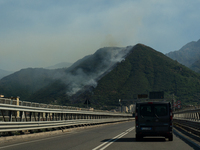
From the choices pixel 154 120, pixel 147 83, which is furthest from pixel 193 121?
pixel 147 83

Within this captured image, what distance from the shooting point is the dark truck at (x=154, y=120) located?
15.5m

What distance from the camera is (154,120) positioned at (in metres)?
15.6

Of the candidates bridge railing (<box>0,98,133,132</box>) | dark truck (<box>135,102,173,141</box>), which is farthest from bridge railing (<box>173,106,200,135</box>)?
bridge railing (<box>0,98,133,132</box>)

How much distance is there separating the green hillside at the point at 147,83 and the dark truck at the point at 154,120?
140530 mm

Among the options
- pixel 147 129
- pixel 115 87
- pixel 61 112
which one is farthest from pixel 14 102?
pixel 115 87

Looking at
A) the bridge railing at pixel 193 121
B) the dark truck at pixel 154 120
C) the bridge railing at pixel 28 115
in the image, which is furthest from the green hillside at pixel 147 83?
the dark truck at pixel 154 120

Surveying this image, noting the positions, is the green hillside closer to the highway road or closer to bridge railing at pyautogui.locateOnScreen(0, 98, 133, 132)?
bridge railing at pyautogui.locateOnScreen(0, 98, 133, 132)

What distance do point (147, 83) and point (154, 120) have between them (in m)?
157

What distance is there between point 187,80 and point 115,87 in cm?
4359

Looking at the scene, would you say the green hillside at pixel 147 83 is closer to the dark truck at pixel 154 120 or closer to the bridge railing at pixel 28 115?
the bridge railing at pixel 28 115

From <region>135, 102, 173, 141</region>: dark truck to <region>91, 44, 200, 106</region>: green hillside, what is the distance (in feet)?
461

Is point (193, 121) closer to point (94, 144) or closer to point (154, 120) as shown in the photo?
point (154, 120)

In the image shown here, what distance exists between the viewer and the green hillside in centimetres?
16512

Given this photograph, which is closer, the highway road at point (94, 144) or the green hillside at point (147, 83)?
the highway road at point (94, 144)
